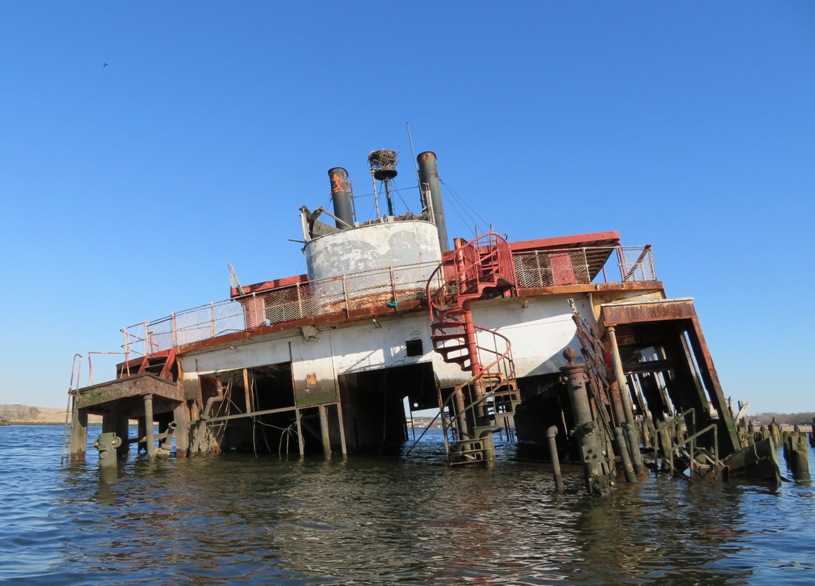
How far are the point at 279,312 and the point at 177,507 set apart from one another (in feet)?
36.1

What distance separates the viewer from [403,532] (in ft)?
32.9

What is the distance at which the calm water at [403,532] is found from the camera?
7.85 m

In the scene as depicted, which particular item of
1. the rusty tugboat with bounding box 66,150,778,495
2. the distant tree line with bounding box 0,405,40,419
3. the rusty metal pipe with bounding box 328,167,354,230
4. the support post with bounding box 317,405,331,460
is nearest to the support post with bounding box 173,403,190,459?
the rusty tugboat with bounding box 66,150,778,495

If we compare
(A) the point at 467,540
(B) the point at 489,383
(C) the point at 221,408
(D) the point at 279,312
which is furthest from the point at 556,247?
(A) the point at 467,540

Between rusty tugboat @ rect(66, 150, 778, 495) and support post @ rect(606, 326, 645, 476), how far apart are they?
6 centimetres

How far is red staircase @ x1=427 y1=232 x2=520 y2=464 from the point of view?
1834cm

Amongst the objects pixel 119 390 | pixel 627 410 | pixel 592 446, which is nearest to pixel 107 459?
pixel 119 390

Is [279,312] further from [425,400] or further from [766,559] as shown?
[766,559]

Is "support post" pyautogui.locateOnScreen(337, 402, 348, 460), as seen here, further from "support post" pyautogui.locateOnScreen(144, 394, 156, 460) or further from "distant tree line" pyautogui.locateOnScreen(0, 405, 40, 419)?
"distant tree line" pyautogui.locateOnScreen(0, 405, 40, 419)

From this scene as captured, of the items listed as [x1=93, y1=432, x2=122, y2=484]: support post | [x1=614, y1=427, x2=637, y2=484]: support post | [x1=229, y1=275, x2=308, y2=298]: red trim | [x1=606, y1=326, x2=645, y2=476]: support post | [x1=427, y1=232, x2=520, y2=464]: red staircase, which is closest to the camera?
[x1=614, y1=427, x2=637, y2=484]: support post

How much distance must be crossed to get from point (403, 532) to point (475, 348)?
977 centimetres

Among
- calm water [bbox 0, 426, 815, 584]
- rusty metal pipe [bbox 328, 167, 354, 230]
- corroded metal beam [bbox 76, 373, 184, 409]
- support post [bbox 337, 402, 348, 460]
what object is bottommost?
calm water [bbox 0, 426, 815, 584]

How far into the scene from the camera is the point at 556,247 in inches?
933

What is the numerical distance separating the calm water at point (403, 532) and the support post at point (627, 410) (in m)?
0.56
